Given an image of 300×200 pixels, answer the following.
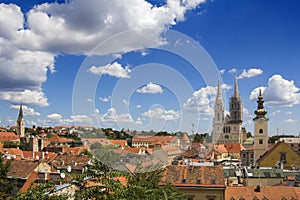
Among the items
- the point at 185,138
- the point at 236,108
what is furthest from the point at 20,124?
the point at 185,138

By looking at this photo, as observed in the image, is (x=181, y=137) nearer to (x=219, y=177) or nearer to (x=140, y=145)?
(x=140, y=145)

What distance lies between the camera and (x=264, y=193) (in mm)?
21672

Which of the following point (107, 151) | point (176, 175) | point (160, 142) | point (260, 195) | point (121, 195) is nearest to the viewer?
point (121, 195)

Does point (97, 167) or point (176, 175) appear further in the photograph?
point (176, 175)

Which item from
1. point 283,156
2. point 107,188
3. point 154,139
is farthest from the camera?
point 283,156

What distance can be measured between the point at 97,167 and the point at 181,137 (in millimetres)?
1839

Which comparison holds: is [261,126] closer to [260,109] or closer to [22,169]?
[260,109]

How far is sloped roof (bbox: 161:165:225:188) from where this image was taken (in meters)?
22.4

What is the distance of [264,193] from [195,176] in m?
4.68

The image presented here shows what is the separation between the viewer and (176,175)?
75.9ft

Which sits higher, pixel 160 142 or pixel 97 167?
pixel 160 142

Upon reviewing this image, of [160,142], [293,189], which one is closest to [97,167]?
[160,142]

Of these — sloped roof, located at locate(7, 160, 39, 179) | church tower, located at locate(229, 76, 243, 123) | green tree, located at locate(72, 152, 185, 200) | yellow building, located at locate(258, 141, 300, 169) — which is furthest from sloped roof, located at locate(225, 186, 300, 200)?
church tower, located at locate(229, 76, 243, 123)

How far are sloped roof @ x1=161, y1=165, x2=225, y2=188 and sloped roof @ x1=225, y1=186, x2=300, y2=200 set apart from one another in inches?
32.7
